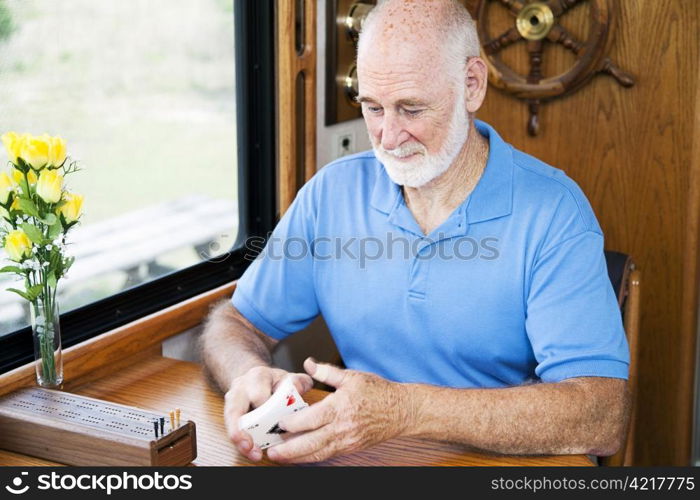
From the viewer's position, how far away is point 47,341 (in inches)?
68.1

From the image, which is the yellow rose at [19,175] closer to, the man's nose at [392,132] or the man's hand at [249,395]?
the man's hand at [249,395]

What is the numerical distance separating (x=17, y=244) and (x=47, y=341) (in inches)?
8.8

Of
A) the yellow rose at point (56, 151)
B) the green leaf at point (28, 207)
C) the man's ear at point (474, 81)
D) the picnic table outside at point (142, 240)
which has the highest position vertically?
→ the man's ear at point (474, 81)

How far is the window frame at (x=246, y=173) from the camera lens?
2148 mm

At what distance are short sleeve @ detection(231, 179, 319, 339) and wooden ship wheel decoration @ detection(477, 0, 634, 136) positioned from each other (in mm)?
1014

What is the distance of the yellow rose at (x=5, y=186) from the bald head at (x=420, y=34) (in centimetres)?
73

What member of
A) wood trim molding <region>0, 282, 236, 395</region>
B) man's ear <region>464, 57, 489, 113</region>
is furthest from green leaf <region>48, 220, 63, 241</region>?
man's ear <region>464, 57, 489, 113</region>

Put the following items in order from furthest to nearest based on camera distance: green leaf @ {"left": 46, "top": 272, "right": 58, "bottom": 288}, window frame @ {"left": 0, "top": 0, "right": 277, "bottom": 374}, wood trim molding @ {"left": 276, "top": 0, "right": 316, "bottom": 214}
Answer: wood trim molding @ {"left": 276, "top": 0, "right": 316, "bottom": 214} → window frame @ {"left": 0, "top": 0, "right": 277, "bottom": 374} → green leaf @ {"left": 46, "top": 272, "right": 58, "bottom": 288}

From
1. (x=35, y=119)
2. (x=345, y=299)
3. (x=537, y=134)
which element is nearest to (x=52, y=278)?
(x=35, y=119)

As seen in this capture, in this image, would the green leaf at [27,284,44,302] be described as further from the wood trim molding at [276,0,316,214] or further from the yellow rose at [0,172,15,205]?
the wood trim molding at [276,0,316,214]

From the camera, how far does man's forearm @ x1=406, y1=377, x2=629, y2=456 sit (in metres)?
1.52

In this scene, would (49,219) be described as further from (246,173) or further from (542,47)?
(542,47)

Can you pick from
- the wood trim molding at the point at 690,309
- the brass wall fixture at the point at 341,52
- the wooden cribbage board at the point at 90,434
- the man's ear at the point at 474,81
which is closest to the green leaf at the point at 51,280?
the wooden cribbage board at the point at 90,434

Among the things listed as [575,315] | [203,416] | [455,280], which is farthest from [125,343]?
[575,315]
